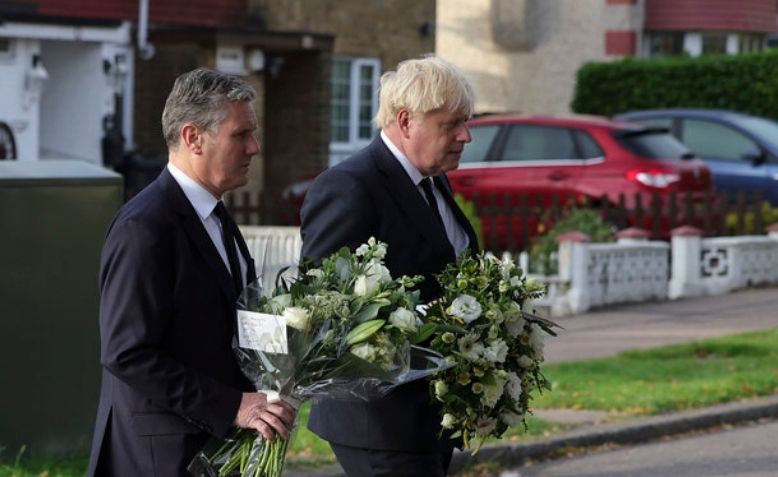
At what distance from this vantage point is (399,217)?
5.26 meters

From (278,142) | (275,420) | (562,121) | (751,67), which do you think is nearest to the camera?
(275,420)

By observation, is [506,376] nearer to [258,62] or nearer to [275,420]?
[275,420]

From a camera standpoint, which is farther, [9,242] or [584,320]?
[584,320]

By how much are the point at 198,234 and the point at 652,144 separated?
49.1ft

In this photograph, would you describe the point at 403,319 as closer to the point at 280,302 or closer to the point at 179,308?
the point at 280,302

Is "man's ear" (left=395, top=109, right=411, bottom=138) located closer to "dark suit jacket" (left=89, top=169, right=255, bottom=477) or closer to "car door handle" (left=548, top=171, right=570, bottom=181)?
"dark suit jacket" (left=89, top=169, right=255, bottom=477)

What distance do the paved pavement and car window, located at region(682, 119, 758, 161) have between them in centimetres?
358

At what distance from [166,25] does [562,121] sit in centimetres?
808

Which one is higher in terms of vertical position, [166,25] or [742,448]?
[166,25]

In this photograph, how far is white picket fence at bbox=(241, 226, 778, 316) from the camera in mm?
16516

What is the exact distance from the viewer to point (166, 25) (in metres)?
25.5

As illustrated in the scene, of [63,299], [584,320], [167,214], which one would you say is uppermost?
[167,214]

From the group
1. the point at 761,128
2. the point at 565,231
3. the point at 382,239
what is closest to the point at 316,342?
the point at 382,239

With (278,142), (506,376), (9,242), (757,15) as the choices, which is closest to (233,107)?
(506,376)
